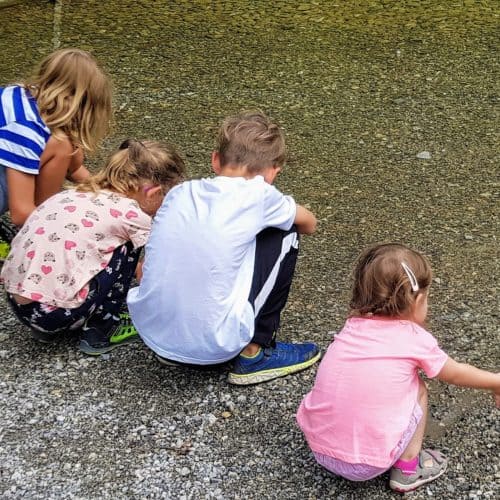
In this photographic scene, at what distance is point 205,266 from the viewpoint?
104 inches

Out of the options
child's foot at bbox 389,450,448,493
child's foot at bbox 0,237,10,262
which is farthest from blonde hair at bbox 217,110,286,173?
child's foot at bbox 0,237,10,262

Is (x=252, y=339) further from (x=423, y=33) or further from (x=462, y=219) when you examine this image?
(x=423, y=33)

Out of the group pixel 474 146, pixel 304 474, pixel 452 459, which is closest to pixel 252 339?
pixel 304 474

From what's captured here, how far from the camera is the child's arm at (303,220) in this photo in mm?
2891

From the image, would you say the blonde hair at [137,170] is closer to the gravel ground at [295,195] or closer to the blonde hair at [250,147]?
the blonde hair at [250,147]

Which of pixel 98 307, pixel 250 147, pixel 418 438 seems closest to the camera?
pixel 418 438

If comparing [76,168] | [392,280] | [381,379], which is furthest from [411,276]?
[76,168]

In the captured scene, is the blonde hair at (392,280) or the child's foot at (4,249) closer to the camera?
the blonde hair at (392,280)

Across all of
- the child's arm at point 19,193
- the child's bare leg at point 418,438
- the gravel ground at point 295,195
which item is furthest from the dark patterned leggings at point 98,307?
the child's bare leg at point 418,438

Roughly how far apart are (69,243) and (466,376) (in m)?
1.42

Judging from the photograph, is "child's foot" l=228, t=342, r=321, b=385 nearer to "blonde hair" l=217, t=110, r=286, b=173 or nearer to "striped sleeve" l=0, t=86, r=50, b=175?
"blonde hair" l=217, t=110, r=286, b=173

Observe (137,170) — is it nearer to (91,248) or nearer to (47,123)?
(91,248)

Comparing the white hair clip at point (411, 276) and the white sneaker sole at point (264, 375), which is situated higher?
the white hair clip at point (411, 276)

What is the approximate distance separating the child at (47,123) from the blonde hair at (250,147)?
79cm
